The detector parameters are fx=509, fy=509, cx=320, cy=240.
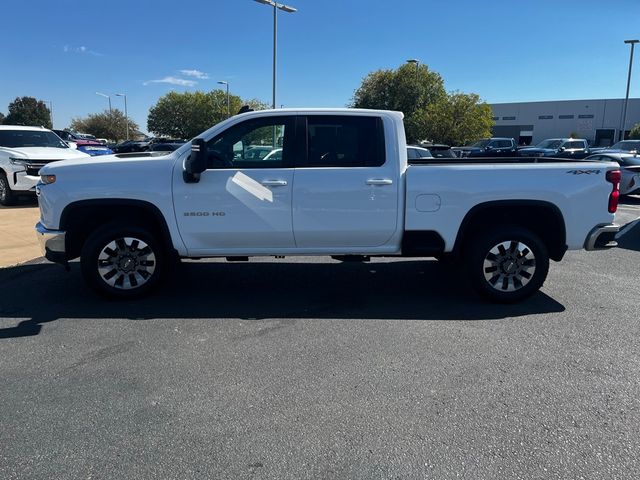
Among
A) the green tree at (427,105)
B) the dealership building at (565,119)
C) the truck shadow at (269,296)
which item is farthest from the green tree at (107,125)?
the truck shadow at (269,296)

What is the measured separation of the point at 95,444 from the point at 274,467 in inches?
41.9

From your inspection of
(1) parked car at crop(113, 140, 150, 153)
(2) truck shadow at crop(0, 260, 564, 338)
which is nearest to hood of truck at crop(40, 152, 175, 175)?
(2) truck shadow at crop(0, 260, 564, 338)

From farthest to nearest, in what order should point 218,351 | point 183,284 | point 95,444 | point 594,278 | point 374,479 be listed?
1. point 594,278
2. point 183,284
3. point 218,351
4. point 95,444
5. point 374,479

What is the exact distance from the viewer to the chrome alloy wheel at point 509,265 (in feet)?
17.3

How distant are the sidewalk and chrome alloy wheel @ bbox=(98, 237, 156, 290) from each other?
2634mm

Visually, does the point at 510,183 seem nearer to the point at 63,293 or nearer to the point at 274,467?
the point at 274,467

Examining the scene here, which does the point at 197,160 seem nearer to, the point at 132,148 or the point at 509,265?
the point at 509,265

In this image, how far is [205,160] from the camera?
496 centimetres

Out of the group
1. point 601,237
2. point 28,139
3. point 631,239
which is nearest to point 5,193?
point 28,139

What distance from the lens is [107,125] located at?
82438 mm

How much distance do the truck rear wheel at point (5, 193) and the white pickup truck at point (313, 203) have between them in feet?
26.4

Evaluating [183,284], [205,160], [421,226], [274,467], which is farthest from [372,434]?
[183,284]

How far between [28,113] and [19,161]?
8916 cm

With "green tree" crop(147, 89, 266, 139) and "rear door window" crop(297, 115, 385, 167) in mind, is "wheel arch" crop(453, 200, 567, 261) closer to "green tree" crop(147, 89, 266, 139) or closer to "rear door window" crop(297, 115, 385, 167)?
"rear door window" crop(297, 115, 385, 167)
